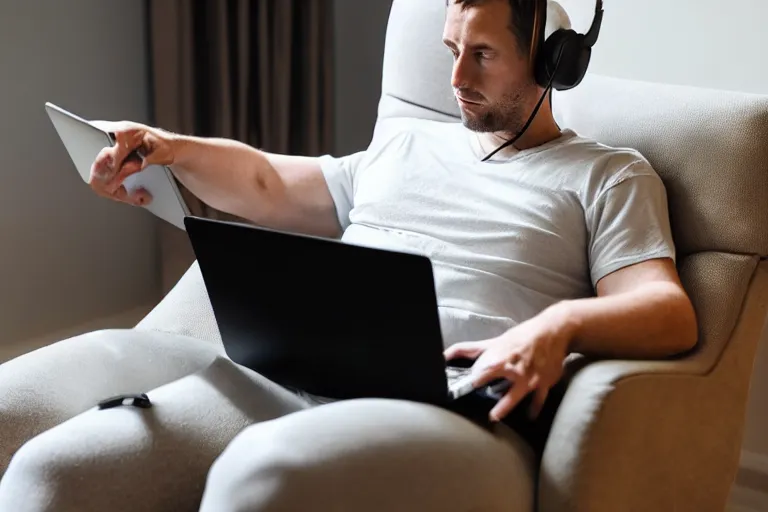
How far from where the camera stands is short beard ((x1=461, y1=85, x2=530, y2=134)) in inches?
50.7

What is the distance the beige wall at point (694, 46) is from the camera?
5.04 ft

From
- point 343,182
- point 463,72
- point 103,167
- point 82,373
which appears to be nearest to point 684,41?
point 463,72

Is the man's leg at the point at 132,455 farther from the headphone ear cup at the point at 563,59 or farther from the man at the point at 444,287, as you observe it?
the headphone ear cup at the point at 563,59

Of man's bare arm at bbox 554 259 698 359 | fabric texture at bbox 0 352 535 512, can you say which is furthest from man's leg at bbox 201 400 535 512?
man's bare arm at bbox 554 259 698 359

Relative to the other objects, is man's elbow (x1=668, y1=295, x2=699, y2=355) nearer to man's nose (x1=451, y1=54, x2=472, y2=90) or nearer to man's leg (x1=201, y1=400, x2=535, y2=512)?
man's leg (x1=201, y1=400, x2=535, y2=512)

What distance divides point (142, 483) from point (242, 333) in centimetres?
25

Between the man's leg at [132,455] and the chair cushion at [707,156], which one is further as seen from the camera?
the chair cushion at [707,156]

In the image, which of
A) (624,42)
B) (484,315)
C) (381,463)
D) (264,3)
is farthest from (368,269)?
(264,3)

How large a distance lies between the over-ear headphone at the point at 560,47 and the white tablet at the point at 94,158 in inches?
21.2

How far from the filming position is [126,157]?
1.32 m

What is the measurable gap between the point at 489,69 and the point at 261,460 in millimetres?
679

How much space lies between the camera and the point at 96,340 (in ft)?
3.95

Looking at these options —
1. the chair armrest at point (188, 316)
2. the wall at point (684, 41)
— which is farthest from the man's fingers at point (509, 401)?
the wall at point (684, 41)

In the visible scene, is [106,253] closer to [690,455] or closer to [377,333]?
[377,333]
